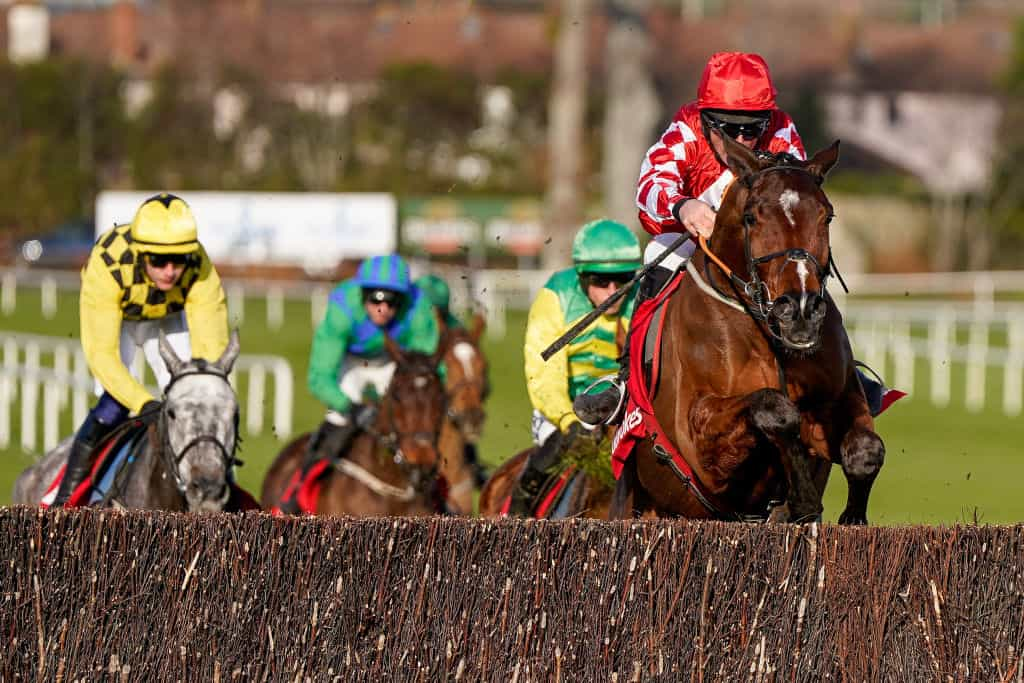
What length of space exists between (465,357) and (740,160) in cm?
532

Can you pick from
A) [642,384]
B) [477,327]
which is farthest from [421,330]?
[642,384]

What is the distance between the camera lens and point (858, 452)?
4.67 meters

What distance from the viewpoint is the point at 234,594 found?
182 inches

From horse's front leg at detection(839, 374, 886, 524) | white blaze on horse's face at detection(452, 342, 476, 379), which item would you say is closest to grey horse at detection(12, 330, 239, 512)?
horse's front leg at detection(839, 374, 886, 524)

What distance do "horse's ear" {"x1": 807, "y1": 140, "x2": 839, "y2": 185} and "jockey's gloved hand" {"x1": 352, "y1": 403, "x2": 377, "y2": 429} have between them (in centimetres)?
379

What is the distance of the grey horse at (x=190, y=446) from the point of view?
6.25 meters

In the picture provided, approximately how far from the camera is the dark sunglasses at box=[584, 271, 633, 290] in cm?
→ 672

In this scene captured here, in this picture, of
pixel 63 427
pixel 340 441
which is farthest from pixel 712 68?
pixel 63 427

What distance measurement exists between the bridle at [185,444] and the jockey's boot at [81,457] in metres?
0.47

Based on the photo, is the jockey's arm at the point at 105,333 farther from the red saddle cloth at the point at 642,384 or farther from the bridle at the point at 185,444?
the red saddle cloth at the point at 642,384

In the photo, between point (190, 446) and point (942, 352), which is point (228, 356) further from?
point (942, 352)

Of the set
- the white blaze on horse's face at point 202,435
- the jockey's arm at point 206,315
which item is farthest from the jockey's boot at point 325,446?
the white blaze on horse's face at point 202,435

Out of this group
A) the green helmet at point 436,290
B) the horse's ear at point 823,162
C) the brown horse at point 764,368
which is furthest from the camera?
the green helmet at point 436,290

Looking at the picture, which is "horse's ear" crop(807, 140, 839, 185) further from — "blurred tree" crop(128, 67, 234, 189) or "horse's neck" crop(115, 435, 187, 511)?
"blurred tree" crop(128, 67, 234, 189)
